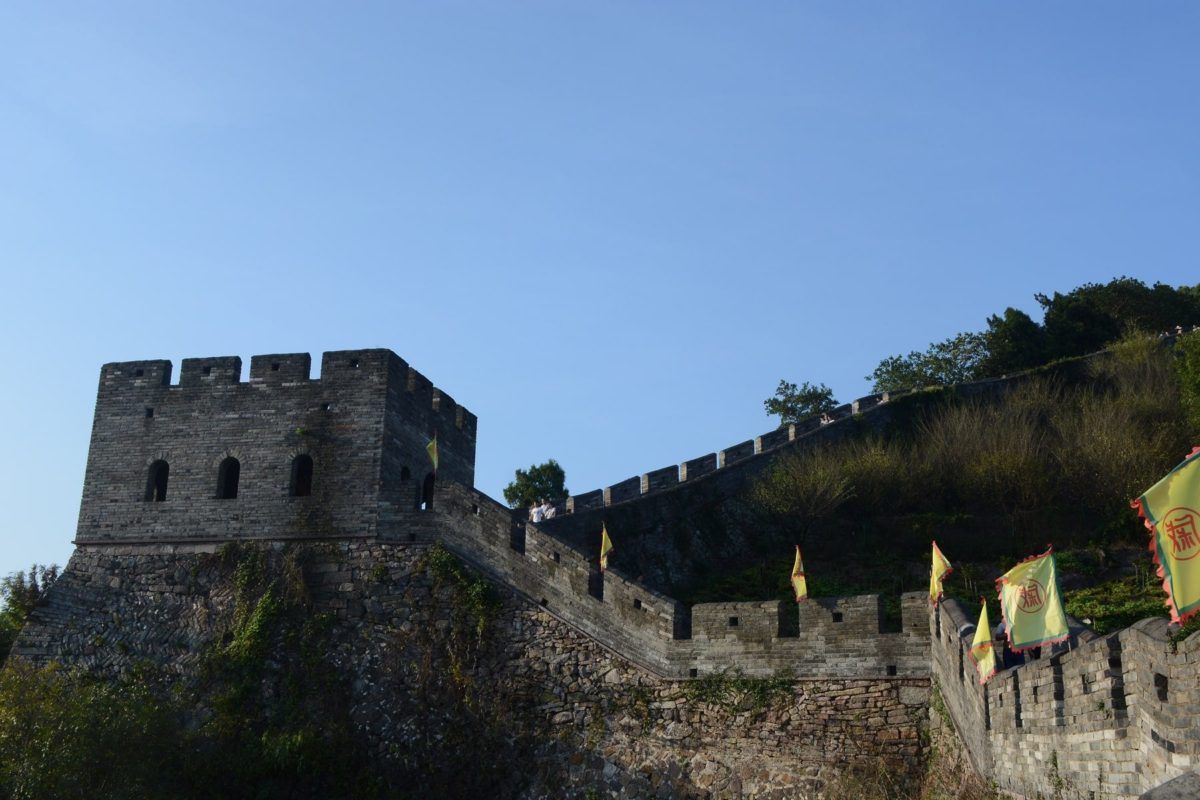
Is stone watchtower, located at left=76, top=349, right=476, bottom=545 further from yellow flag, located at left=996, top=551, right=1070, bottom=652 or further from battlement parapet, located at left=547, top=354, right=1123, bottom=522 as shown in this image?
yellow flag, located at left=996, top=551, right=1070, bottom=652

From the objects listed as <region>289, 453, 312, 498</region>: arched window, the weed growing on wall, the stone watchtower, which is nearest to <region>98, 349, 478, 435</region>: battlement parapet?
the stone watchtower

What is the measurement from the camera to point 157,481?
2461 centimetres

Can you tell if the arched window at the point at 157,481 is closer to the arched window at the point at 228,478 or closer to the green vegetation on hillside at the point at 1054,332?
the arched window at the point at 228,478

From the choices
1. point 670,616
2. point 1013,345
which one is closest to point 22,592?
A: point 670,616

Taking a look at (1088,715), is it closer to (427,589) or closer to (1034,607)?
(1034,607)

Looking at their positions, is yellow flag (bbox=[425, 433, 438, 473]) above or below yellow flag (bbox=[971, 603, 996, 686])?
above

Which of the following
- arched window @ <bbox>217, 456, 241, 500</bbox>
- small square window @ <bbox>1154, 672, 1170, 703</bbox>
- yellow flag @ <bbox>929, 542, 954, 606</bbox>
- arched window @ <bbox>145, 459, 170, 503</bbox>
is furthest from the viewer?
arched window @ <bbox>145, 459, 170, 503</bbox>

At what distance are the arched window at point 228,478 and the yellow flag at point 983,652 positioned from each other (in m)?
13.3

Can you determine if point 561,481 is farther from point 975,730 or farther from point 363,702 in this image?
point 975,730

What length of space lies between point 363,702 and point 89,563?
593 cm

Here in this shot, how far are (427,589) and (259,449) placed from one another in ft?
13.6

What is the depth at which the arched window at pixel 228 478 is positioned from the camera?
24.0 meters

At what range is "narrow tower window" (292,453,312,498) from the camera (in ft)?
78.2

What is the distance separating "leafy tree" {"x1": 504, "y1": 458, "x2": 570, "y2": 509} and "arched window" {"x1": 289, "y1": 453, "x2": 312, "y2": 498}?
1410 cm
